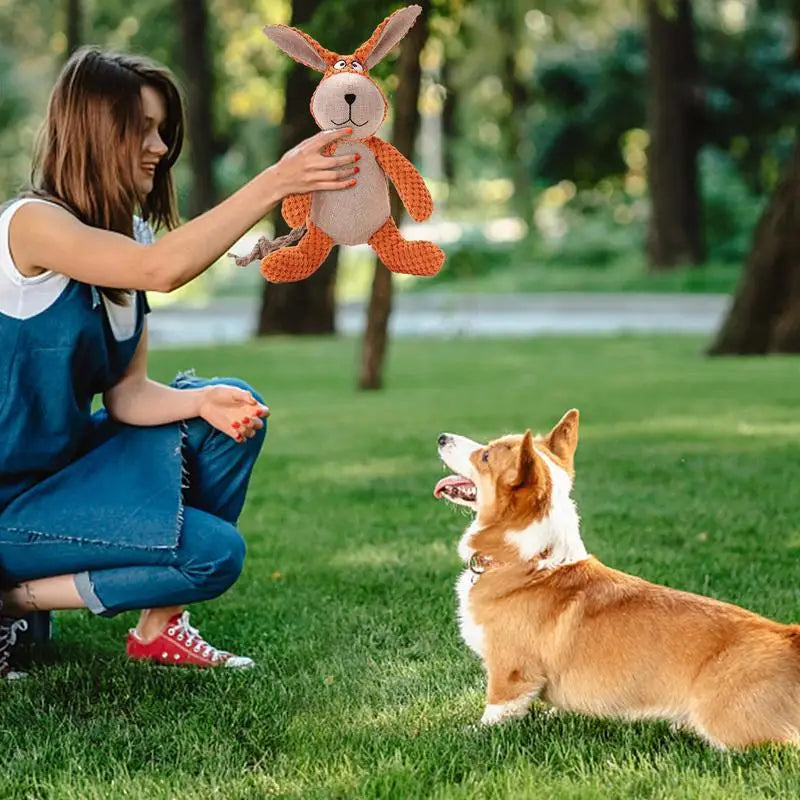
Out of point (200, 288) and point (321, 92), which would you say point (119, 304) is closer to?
point (321, 92)

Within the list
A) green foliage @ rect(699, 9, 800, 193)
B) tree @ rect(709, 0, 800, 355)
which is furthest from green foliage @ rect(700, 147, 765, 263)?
tree @ rect(709, 0, 800, 355)

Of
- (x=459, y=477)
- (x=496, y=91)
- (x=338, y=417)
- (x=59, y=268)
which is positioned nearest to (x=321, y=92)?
(x=59, y=268)

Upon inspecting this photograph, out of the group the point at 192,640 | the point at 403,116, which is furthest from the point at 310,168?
the point at 403,116

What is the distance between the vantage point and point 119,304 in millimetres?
3637

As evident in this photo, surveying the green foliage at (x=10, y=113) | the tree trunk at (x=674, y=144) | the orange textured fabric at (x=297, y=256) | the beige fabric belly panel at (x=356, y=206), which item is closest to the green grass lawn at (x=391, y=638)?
the orange textured fabric at (x=297, y=256)

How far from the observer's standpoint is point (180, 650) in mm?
3910

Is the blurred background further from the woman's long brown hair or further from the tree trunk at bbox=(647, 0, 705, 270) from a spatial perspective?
the woman's long brown hair

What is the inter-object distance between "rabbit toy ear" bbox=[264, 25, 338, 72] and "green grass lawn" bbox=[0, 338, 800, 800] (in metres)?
1.64

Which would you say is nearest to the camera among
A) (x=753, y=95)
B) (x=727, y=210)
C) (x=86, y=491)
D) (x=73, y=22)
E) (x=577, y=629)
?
(x=577, y=629)

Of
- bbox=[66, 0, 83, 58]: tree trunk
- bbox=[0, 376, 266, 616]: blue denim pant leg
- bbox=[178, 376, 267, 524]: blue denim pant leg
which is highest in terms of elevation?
bbox=[66, 0, 83, 58]: tree trunk

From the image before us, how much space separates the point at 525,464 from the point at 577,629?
0.41 metres

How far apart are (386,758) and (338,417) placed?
6.41 meters

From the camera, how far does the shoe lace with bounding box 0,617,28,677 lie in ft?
12.6

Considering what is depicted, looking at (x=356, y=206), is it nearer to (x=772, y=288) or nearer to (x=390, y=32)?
(x=390, y=32)
